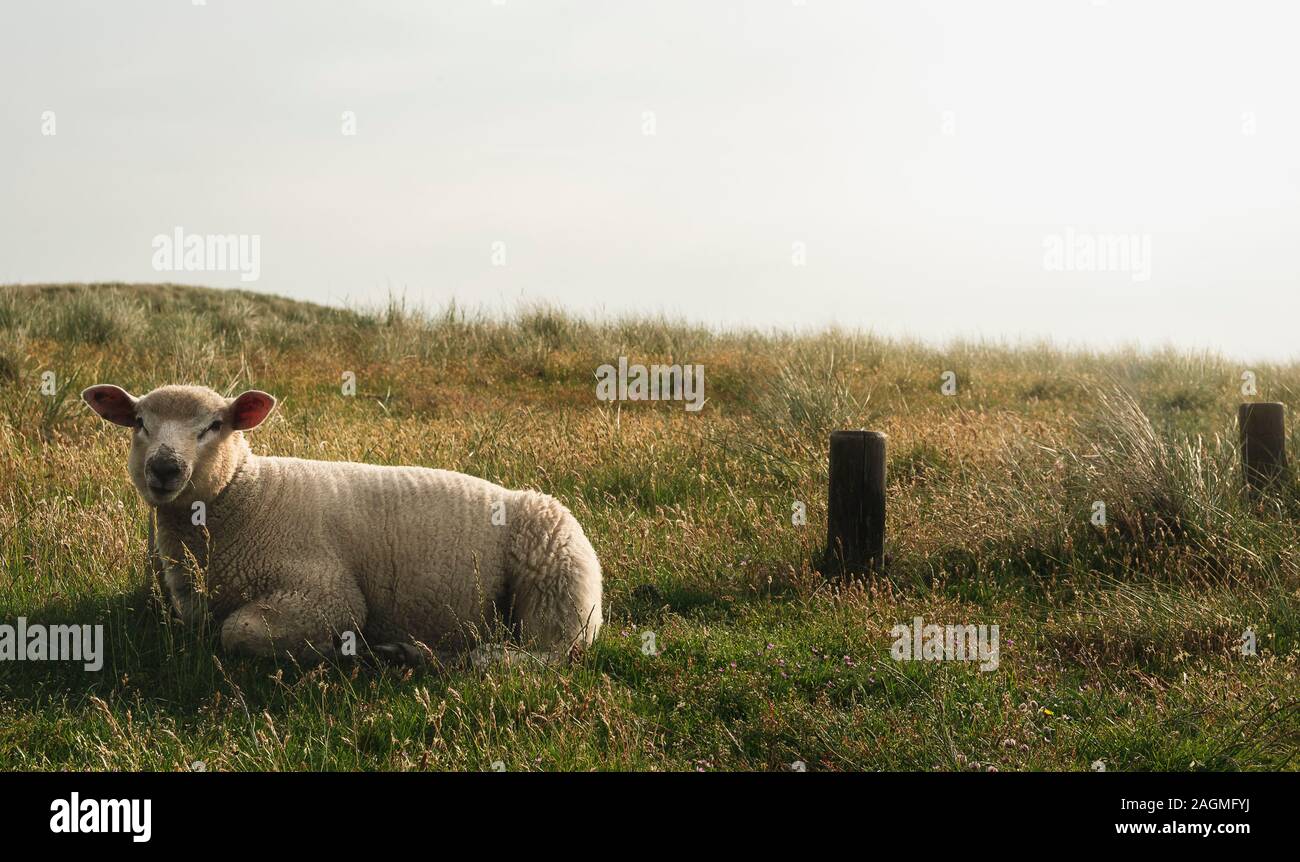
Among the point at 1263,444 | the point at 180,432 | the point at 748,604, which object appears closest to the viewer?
the point at 180,432

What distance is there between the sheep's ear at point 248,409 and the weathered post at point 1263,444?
7.44 meters

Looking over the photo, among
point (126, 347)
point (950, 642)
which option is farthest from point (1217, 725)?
point (126, 347)

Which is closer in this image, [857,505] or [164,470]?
[164,470]

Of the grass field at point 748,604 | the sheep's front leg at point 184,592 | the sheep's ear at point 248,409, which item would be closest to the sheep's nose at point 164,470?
the sheep's ear at point 248,409

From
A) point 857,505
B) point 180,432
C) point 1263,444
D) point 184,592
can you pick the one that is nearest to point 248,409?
point 180,432

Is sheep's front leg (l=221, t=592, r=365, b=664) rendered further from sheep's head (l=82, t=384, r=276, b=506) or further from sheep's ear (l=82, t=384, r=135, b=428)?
sheep's ear (l=82, t=384, r=135, b=428)

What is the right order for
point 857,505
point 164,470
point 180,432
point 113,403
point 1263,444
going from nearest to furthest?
point 164,470 < point 180,432 < point 113,403 < point 857,505 < point 1263,444

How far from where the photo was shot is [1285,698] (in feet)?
16.0

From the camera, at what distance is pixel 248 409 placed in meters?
5.39

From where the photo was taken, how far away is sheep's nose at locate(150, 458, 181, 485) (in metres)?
4.93

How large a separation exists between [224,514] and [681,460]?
4950mm

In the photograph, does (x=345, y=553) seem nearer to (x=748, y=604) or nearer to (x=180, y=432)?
(x=180, y=432)

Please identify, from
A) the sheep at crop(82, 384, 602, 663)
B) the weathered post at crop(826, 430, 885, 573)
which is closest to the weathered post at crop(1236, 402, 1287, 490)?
the weathered post at crop(826, 430, 885, 573)

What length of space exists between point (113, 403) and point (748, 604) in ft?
12.6
